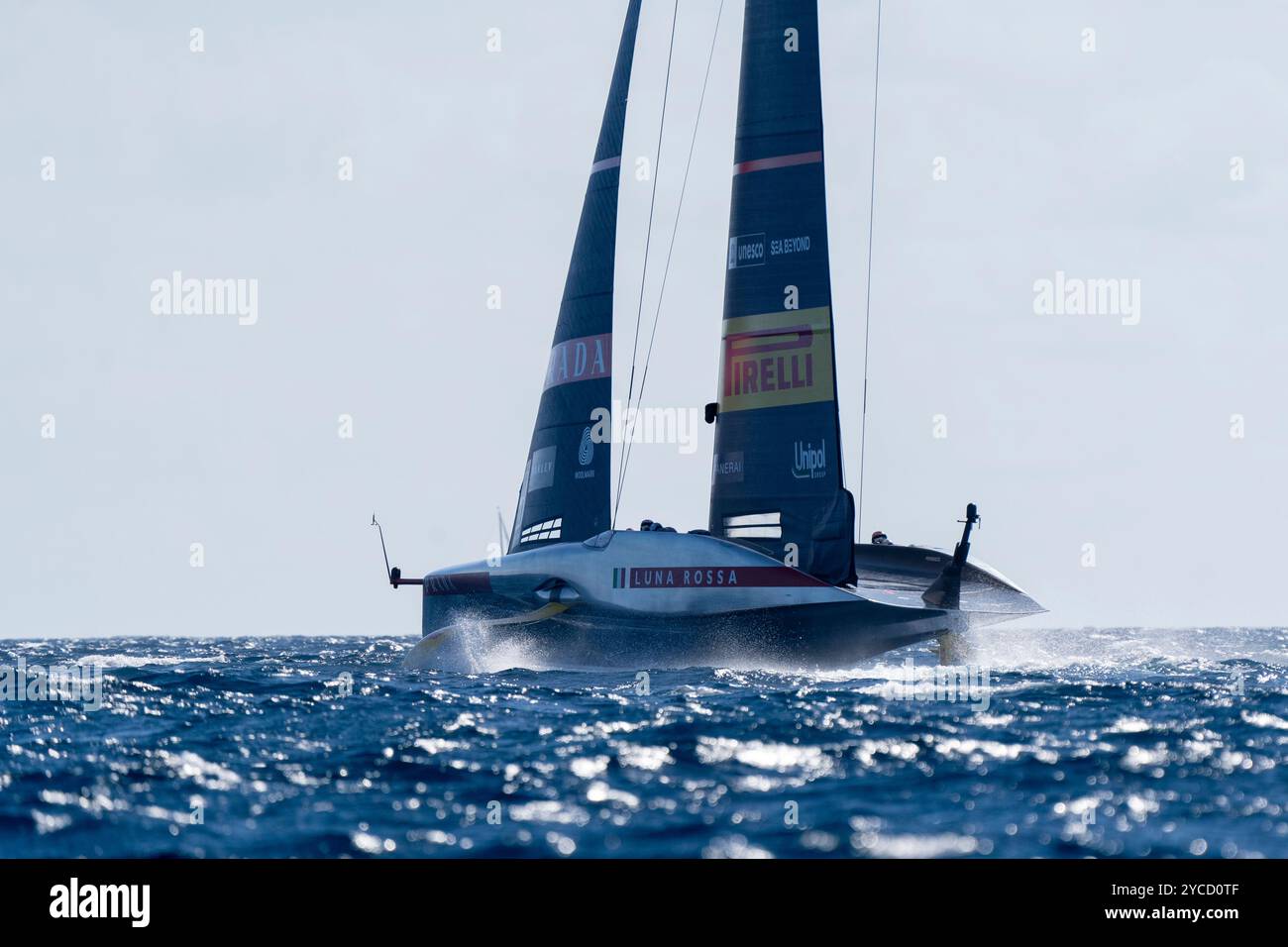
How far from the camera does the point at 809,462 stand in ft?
92.1

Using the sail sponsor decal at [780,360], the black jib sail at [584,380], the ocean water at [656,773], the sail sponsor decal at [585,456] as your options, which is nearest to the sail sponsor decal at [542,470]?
the black jib sail at [584,380]

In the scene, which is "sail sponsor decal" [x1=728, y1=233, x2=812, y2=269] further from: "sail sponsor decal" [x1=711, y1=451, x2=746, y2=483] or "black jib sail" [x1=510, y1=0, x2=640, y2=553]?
"sail sponsor decal" [x1=711, y1=451, x2=746, y2=483]

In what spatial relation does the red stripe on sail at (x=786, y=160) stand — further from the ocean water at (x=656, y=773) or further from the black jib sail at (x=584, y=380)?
the ocean water at (x=656, y=773)

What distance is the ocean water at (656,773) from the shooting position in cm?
1030

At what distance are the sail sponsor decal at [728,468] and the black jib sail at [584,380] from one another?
215 centimetres

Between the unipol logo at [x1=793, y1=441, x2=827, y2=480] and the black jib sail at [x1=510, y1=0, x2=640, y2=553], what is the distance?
3.89 meters

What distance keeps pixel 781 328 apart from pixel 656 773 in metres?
16.5

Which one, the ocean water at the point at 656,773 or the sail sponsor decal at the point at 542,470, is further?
the sail sponsor decal at the point at 542,470

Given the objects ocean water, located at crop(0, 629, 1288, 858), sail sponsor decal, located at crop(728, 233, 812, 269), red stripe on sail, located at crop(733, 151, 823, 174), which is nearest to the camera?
ocean water, located at crop(0, 629, 1288, 858)

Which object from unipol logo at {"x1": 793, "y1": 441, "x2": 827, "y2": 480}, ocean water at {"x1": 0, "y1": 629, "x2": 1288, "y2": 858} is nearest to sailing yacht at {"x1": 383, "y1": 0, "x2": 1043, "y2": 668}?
unipol logo at {"x1": 793, "y1": 441, "x2": 827, "y2": 480}

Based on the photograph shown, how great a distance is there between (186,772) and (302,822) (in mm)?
2948

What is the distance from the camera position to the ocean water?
33.8ft

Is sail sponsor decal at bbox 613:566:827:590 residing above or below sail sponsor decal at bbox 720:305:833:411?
below
